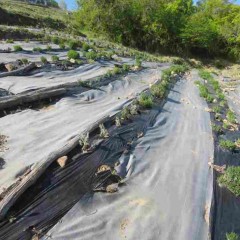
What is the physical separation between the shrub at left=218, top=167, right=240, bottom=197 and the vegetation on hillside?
17.9m

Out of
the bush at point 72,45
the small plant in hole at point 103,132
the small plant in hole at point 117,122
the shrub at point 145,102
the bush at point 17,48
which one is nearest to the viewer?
the small plant in hole at point 103,132

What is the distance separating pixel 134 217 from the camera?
3865mm

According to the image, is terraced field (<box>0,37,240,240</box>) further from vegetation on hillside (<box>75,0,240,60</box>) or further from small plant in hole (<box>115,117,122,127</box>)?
vegetation on hillside (<box>75,0,240,60</box>)

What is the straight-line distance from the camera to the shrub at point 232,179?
4941 mm

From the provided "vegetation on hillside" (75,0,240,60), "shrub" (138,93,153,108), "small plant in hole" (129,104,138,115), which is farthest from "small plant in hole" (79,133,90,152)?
"vegetation on hillside" (75,0,240,60)

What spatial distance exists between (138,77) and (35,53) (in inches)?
138

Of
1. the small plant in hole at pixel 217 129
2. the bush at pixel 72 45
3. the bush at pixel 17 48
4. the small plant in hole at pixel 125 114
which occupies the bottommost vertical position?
the small plant in hole at pixel 217 129

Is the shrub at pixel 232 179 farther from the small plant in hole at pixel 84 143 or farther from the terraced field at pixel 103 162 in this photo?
the small plant in hole at pixel 84 143

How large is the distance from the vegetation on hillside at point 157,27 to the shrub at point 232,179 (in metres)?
17.9

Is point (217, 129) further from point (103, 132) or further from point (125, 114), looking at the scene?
point (103, 132)

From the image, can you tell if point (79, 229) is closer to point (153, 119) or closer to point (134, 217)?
point (134, 217)

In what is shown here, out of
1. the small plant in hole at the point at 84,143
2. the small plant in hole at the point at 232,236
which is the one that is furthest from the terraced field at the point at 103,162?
the small plant in hole at the point at 232,236

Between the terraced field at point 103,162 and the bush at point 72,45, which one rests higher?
the bush at point 72,45

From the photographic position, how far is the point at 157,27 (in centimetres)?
2253
